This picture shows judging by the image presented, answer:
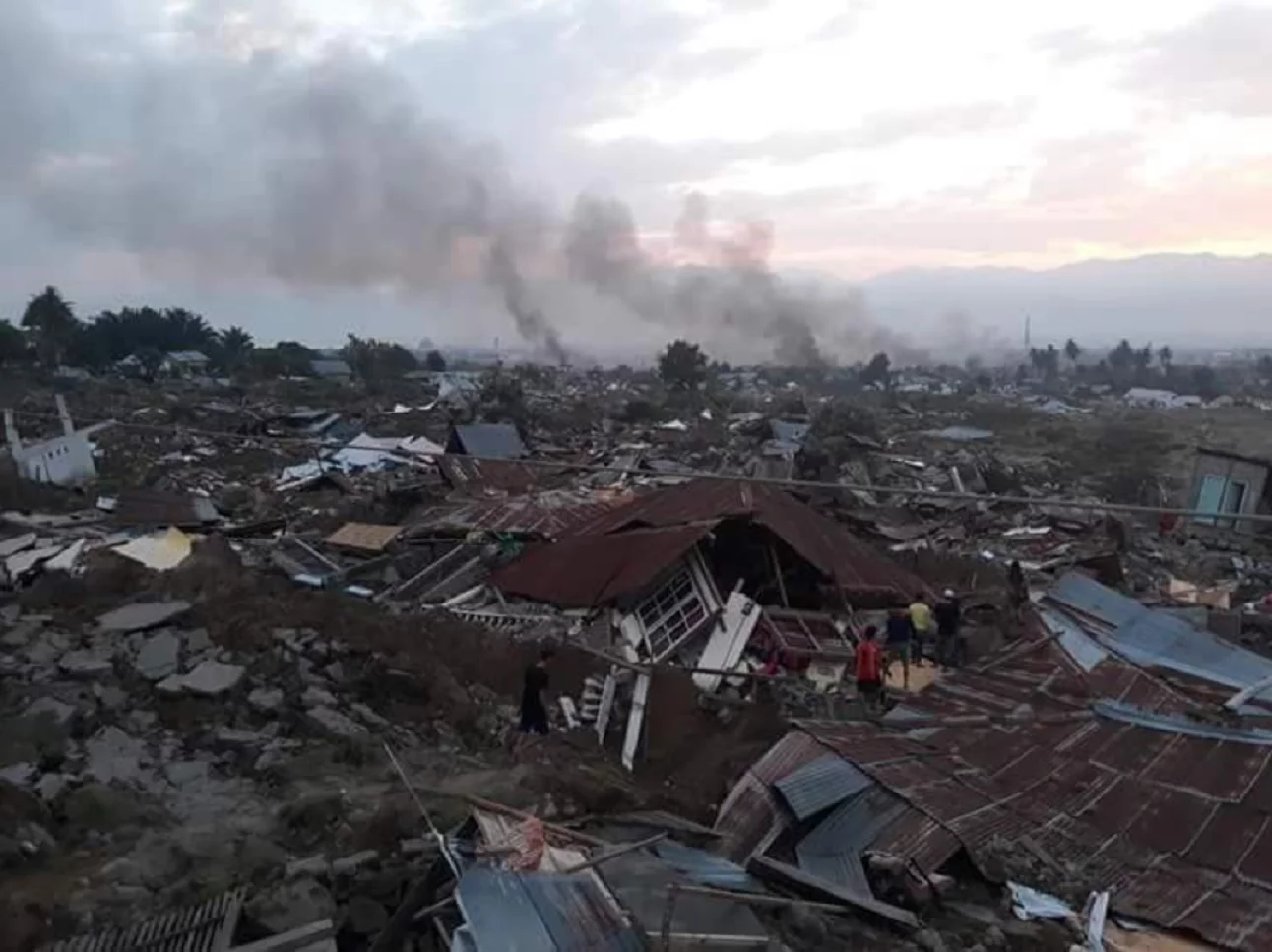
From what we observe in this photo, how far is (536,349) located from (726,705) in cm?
8991

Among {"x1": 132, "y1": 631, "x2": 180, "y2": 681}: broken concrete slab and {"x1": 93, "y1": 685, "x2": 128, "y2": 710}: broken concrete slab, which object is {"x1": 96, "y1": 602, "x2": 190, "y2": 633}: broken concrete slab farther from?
{"x1": 93, "y1": 685, "x2": 128, "y2": 710}: broken concrete slab

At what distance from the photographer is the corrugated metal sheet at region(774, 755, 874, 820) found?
5.80m

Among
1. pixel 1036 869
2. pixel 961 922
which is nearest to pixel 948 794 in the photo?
pixel 1036 869

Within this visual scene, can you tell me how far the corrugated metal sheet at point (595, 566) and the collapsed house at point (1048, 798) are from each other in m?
3.12

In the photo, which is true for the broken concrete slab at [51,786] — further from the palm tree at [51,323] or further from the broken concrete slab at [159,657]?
the palm tree at [51,323]

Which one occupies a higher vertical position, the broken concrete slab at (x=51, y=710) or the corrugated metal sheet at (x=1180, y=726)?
the corrugated metal sheet at (x=1180, y=726)

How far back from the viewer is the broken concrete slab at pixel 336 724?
779cm

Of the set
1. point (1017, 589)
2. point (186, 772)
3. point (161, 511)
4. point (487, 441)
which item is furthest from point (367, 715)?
point (487, 441)

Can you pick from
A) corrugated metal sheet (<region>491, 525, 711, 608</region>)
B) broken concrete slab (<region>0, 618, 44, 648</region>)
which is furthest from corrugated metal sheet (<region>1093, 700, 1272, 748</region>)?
broken concrete slab (<region>0, 618, 44, 648</region>)

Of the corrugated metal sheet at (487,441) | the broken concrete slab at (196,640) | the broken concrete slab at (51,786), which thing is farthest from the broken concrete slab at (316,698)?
the corrugated metal sheet at (487,441)

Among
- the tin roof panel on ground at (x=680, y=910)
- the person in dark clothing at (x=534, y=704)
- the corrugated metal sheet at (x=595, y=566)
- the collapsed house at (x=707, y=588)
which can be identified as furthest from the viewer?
the corrugated metal sheet at (x=595, y=566)

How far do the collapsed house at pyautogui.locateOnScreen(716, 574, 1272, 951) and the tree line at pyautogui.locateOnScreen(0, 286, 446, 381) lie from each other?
4116 cm

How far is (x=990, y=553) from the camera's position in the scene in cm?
1616

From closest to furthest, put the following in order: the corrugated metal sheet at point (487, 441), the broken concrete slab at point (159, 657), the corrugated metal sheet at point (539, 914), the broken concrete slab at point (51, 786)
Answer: the corrugated metal sheet at point (539, 914)
the broken concrete slab at point (51, 786)
the broken concrete slab at point (159, 657)
the corrugated metal sheet at point (487, 441)
